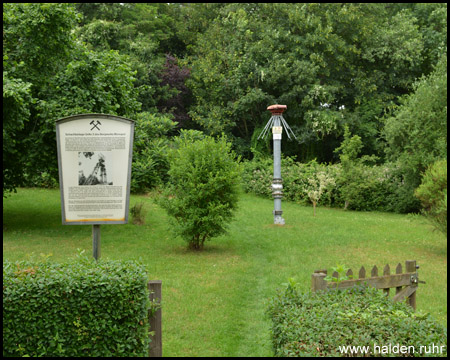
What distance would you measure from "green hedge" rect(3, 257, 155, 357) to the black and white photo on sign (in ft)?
5.96

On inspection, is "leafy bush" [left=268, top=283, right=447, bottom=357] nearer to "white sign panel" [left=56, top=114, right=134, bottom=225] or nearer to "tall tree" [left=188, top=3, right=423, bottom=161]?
"white sign panel" [left=56, top=114, right=134, bottom=225]

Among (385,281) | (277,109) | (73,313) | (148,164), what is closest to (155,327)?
(73,313)

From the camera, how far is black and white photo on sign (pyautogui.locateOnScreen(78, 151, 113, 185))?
22.0 ft

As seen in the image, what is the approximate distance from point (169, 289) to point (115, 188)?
3060 mm

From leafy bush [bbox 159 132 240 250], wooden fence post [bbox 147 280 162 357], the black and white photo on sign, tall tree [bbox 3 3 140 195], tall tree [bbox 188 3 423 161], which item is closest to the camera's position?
wooden fence post [bbox 147 280 162 357]

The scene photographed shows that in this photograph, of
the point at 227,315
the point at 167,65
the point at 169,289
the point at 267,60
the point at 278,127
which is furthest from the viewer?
the point at 167,65

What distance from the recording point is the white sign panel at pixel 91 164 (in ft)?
22.0

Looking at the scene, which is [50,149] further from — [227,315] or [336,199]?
[336,199]

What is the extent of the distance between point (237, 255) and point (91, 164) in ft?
21.4

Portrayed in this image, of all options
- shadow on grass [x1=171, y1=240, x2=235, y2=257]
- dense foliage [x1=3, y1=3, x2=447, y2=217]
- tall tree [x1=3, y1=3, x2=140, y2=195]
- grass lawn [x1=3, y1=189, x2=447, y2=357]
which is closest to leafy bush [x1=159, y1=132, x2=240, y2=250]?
shadow on grass [x1=171, y1=240, x2=235, y2=257]

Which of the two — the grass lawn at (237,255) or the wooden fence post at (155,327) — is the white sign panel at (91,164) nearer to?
the wooden fence post at (155,327)

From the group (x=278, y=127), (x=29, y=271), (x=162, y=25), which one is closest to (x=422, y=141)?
(x=278, y=127)

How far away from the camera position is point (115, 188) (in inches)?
269

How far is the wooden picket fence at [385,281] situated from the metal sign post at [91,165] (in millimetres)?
2875
